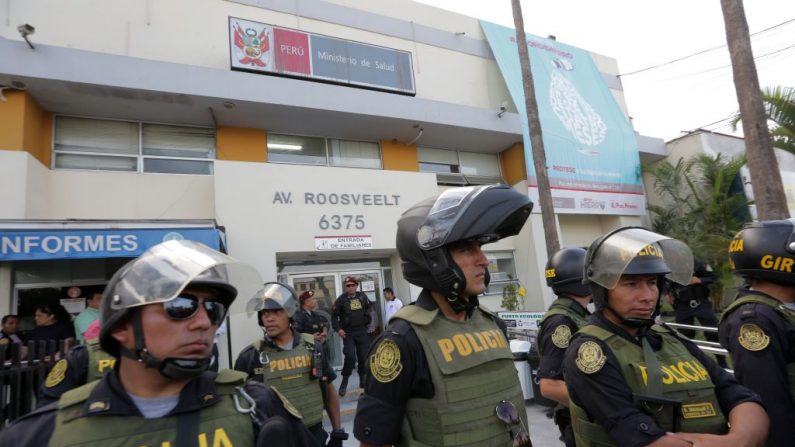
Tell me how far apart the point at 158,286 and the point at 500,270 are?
1177 cm

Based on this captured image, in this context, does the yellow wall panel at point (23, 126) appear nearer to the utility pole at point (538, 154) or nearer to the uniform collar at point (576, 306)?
the uniform collar at point (576, 306)

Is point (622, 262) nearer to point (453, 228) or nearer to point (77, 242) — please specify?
point (453, 228)

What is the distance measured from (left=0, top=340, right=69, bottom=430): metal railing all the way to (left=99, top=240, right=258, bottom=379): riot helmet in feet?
13.6

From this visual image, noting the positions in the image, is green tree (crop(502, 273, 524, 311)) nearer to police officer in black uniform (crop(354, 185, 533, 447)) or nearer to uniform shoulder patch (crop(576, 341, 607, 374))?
uniform shoulder patch (crop(576, 341, 607, 374))

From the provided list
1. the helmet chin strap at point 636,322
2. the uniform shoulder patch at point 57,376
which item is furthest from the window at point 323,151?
the helmet chin strap at point 636,322

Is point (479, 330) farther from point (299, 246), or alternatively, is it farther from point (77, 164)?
point (77, 164)

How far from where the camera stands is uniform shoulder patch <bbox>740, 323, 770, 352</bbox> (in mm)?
2307

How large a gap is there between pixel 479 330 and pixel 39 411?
1.74 m

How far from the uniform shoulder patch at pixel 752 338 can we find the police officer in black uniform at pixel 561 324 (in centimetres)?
93

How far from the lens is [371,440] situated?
1.79m

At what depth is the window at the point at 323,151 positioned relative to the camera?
10180 millimetres

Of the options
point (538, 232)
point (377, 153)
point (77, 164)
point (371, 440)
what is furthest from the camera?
point (538, 232)

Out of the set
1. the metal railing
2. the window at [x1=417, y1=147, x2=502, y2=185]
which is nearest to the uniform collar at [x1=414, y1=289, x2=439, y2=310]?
the metal railing

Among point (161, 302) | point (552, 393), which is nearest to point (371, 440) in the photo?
point (161, 302)
